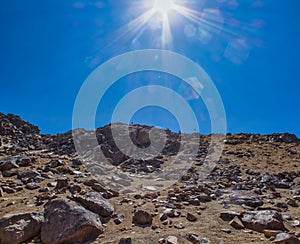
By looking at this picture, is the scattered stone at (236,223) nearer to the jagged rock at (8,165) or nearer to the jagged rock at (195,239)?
the jagged rock at (195,239)

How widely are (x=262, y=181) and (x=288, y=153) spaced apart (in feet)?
24.7

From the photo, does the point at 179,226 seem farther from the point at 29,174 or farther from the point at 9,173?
the point at 9,173

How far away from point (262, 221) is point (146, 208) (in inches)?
109

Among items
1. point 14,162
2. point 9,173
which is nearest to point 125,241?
point 9,173

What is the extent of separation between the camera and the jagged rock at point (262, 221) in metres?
5.06

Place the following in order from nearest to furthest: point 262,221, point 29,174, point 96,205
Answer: point 262,221 → point 96,205 → point 29,174

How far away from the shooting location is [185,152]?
16.6 m

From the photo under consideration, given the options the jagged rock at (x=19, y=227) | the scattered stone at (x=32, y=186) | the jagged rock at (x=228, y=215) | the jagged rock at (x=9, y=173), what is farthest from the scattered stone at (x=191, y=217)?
the jagged rock at (x=9, y=173)

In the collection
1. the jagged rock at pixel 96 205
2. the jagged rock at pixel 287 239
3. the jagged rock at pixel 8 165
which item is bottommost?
the jagged rock at pixel 287 239

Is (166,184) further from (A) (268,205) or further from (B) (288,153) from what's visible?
(B) (288,153)

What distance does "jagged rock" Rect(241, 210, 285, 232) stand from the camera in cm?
506

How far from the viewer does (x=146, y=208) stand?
20.7ft

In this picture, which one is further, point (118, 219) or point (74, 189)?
point (74, 189)

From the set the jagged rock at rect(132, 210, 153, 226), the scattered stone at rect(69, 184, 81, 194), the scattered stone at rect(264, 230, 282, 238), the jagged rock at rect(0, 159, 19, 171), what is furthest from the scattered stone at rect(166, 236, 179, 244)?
the jagged rock at rect(0, 159, 19, 171)
